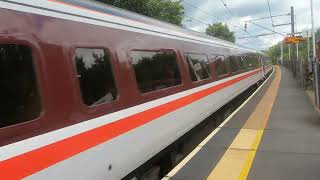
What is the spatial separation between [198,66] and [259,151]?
3.27 meters

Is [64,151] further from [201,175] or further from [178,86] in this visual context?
[178,86]

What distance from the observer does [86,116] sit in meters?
4.90

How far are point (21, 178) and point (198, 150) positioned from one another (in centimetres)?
→ 472

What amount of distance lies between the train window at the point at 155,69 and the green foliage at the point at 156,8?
15752 mm

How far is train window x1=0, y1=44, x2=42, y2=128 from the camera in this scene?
3787 mm

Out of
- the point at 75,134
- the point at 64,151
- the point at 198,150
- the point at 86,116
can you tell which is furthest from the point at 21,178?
the point at 198,150

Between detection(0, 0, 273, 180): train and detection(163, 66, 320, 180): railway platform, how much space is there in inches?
28.3

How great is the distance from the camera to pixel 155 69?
767 cm

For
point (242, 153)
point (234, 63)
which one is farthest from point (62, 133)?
point (234, 63)

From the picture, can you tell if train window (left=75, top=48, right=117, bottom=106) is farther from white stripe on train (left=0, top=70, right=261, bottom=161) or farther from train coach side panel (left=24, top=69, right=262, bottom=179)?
train coach side panel (left=24, top=69, right=262, bottom=179)

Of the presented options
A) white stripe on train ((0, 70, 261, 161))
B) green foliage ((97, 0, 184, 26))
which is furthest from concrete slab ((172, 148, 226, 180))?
green foliage ((97, 0, 184, 26))

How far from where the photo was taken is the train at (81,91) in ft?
12.7

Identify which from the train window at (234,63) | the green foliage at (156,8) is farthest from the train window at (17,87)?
the green foliage at (156,8)

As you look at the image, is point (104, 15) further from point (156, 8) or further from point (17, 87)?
point (156, 8)
